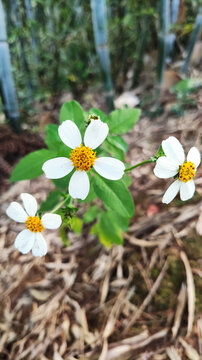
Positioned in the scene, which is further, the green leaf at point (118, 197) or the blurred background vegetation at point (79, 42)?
the blurred background vegetation at point (79, 42)

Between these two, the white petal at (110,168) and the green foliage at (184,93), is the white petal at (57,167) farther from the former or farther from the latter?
the green foliage at (184,93)

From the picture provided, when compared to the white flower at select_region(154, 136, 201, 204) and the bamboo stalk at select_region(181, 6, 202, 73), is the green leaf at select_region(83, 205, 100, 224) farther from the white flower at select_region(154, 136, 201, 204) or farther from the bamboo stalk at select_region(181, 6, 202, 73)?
the bamboo stalk at select_region(181, 6, 202, 73)

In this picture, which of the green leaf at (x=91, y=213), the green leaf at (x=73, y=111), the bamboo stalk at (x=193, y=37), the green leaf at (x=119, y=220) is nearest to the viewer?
the green leaf at (x=73, y=111)

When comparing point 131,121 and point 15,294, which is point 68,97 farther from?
point 15,294

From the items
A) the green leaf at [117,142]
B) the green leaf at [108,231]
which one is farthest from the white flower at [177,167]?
the green leaf at [108,231]

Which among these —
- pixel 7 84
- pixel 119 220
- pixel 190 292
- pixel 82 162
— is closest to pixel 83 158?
pixel 82 162

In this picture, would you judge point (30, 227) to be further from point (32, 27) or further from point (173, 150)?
point (32, 27)

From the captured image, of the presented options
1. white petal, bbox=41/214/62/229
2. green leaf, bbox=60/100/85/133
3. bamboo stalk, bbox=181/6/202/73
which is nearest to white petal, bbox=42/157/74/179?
white petal, bbox=41/214/62/229

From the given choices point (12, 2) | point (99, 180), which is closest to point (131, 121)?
point (99, 180)
